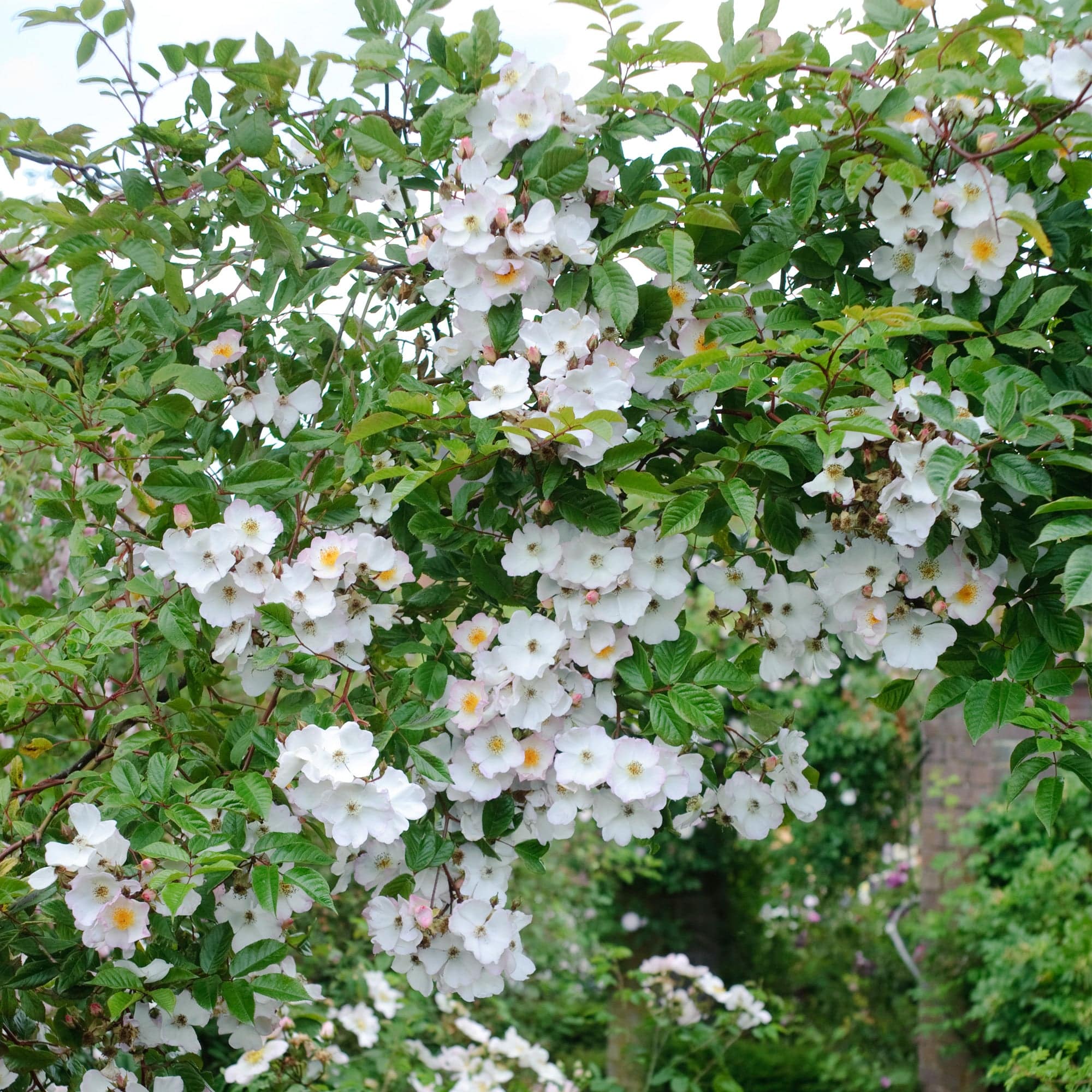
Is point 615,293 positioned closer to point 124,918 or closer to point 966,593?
point 966,593

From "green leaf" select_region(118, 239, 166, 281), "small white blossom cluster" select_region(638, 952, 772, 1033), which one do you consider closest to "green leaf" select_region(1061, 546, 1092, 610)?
"green leaf" select_region(118, 239, 166, 281)

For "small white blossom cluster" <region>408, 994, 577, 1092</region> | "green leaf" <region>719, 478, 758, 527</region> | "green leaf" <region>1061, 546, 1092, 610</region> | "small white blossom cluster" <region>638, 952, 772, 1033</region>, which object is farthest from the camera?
"small white blossom cluster" <region>638, 952, 772, 1033</region>

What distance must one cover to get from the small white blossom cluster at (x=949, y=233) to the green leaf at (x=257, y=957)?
0.99 meters

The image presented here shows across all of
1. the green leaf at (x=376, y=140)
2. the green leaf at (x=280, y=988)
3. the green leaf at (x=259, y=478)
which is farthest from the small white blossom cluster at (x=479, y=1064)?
the green leaf at (x=376, y=140)

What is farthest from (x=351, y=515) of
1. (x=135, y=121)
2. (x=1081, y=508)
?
(x=1081, y=508)

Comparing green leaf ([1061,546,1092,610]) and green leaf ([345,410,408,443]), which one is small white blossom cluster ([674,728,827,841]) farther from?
green leaf ([345,410,408,443])

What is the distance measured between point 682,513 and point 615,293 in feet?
0.85

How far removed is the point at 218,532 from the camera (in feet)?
3.96

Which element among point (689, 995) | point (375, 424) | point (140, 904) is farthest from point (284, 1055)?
point (689, 995)

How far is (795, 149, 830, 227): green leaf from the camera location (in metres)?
1.22

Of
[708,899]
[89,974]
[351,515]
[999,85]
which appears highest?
[708,899]

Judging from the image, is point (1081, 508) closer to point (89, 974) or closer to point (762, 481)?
point (762, 481)

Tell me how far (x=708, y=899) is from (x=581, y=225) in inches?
213

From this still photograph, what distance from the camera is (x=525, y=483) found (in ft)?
4.07
